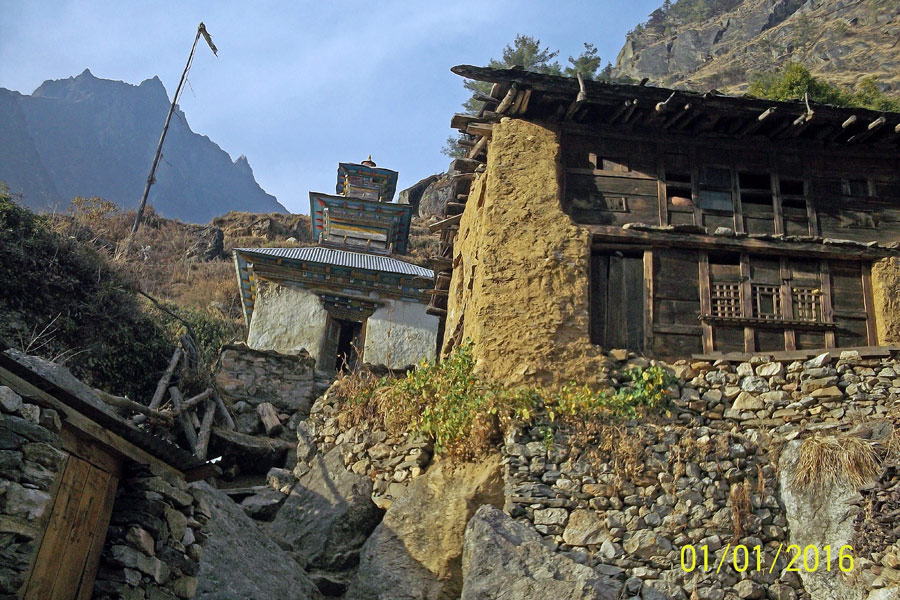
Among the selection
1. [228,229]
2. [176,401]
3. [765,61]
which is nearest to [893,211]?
[176,401]

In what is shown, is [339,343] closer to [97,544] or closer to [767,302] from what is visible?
[767,302]

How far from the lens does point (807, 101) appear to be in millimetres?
12633

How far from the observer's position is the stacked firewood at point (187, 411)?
1330 centimetres

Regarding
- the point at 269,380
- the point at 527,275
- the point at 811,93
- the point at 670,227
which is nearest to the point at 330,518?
the point at 527,275

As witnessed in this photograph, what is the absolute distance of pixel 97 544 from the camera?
715 centimetres

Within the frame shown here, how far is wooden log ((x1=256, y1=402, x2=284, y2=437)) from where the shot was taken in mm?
16062

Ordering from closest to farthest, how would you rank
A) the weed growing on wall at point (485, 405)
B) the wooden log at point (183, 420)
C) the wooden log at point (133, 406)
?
1. the weed growing on wall at point (485, 405)
2. the wooden log at point (133, 406)
3. the wooden log at point (183, 420)

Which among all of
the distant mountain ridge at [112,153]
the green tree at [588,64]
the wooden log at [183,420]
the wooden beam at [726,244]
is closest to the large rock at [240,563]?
the wooden log at [183,420]

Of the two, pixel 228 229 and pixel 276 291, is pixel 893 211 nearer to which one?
pixel 276 291

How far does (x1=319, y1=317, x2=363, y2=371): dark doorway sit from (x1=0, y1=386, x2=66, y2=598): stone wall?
46.9ft

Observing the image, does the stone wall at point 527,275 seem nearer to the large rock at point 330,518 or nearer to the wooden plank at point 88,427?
the large rock at point 330,518

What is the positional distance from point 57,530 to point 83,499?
0.39 metres

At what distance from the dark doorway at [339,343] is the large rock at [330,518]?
28.1 feet

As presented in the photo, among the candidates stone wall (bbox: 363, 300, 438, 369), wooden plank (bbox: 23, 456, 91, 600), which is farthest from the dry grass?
stone wall (bbox: 363, 300, 438, 369)
